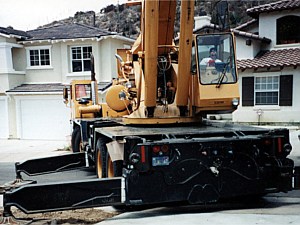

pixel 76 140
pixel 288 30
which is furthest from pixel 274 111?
pixel 76 140

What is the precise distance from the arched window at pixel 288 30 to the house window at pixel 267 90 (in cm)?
265

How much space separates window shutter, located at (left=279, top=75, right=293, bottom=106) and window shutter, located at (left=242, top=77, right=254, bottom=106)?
4.98ft

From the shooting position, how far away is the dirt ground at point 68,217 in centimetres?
666

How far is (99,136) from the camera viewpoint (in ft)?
29.5

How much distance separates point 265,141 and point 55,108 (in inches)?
672

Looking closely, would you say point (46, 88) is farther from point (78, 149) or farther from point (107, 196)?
point (107, 196)

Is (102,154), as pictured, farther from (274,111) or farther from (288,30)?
(288,30)

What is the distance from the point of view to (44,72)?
23.5 metres

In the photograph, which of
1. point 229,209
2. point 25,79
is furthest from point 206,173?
point 25,79

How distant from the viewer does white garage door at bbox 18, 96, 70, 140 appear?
890 inches

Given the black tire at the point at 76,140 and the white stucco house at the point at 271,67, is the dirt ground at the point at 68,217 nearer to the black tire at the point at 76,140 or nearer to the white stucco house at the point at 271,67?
the black tire at the point at 76,140

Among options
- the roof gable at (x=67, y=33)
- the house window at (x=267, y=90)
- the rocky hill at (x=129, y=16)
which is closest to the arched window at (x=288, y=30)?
the house window at (x=267, y=90)

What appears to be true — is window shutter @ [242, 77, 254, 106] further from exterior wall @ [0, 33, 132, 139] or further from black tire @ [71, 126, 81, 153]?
black tire @ [71, 126, 81, 153]

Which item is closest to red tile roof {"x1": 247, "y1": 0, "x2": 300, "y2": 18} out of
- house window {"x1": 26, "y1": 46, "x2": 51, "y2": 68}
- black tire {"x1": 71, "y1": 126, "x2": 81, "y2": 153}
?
house window {"x1": 26, "y1": 46, "x2": 51, "y2": 68}
